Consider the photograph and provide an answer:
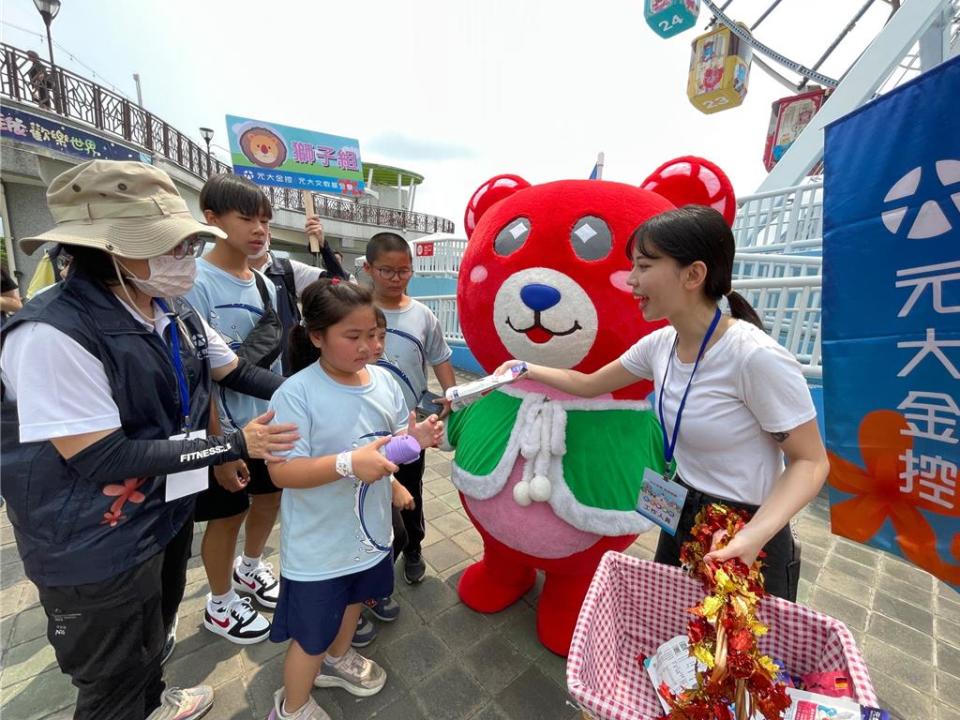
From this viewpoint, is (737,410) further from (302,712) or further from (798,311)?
(798,311)

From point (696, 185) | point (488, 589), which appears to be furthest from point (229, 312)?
point (696, 185)

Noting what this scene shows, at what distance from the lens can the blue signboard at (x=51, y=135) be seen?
822cm

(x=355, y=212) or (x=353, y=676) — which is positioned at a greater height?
(x=355, y=212)

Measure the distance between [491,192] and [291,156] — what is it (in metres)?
11.1

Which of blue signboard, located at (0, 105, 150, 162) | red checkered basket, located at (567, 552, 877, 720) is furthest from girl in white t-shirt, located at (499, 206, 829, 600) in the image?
blue signboard, located at (0, 105, 150, 162)

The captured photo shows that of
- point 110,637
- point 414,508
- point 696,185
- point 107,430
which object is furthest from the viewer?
point 414,508

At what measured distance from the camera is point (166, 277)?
1.40 m

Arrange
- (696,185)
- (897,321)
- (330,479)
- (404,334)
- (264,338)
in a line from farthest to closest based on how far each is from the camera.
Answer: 1. (404,334)
2. (264,338)
3. (696,185)
4. (897,321)
5. (330,479)

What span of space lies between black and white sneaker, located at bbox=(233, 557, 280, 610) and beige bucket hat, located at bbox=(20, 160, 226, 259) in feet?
6.48

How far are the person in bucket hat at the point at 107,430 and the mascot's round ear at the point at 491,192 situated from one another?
146 centimetres

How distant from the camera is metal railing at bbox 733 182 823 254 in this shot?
6.87 m

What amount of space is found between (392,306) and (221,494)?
48.8 inches

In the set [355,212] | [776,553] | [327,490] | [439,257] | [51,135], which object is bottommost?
[776,553]

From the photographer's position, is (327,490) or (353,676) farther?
(353,676)
